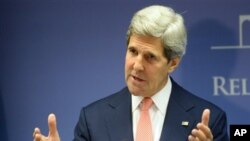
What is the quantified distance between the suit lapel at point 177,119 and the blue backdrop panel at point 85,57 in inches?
23.4

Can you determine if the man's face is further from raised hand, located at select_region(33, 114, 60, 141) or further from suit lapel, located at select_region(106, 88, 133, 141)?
raised hand, located at select_region(33, 114, 60, 141)

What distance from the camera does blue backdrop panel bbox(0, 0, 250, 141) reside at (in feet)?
8.43

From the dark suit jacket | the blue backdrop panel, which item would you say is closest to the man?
the dark suit jacket

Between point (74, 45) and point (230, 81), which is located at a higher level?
point (74, 45)

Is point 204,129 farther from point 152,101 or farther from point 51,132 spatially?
point 51,132

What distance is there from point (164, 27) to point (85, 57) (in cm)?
85

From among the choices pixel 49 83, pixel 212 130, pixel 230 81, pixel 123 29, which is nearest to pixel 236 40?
pixel 230 81

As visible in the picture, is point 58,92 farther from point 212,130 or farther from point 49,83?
point 212,130

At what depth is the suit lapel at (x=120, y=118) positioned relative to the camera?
1.94m

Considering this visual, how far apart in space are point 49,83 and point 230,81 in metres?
0.85

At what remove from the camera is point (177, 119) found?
1.97 meters

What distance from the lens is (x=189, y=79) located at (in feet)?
8.56

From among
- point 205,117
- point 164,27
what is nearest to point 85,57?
point 164,27

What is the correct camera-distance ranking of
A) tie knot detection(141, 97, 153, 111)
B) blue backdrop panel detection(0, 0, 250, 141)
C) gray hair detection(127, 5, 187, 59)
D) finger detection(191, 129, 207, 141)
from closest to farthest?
finger detection(191, 129, 207, 141) → gray hair detection(127, 5, 187, 59) → tie knot detection(141, 97, 153, 111) → blue backdrop panel detection(0, 0, 250, 141)
